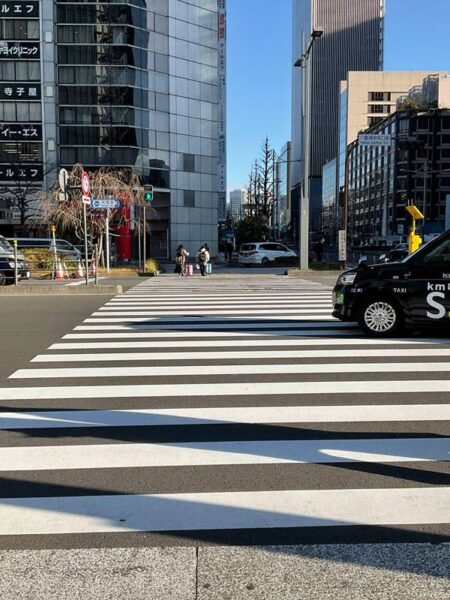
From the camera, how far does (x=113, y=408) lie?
5.59m

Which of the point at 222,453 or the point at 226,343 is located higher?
the point at 226,343

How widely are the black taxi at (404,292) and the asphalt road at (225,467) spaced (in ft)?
2.53

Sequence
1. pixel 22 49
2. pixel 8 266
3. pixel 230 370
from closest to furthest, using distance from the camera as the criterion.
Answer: pixel 230 370 → pixel 8 266 → pixel 22 49

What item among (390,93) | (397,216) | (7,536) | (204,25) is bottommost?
(7,536)

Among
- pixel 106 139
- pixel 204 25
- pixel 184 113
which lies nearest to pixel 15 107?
pixel 106 139

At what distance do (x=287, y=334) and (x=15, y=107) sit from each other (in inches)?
1876

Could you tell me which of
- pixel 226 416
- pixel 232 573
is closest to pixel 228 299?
pixel 226 416

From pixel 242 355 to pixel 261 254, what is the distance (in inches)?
1161

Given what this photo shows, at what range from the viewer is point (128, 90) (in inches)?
1925

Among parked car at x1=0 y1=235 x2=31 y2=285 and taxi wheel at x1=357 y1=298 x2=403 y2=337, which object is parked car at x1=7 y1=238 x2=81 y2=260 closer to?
parked car at x1=0 y1=235 x2=31 y2=285

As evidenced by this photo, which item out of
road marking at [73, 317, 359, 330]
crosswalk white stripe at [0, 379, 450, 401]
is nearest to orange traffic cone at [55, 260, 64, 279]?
road marking at [73, 317, 359, 330]

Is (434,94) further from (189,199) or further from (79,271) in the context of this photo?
(79,271)

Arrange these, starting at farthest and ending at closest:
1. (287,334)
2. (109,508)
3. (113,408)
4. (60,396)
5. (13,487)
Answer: (287,334), (60,396), (113,408), (13,487), (109,508)

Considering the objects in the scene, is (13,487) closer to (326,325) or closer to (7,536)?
(7,536)
